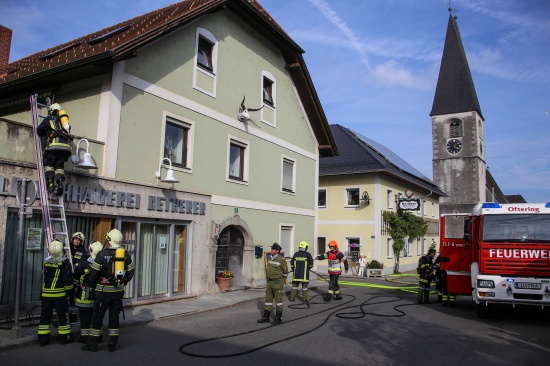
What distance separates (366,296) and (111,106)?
987 centimetres

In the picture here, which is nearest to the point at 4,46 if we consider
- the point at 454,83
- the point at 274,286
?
the point at 274,286

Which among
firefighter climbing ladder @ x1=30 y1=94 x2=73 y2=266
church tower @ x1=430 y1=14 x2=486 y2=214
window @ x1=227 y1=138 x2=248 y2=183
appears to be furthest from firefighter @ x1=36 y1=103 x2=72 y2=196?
church tower @ x1=430 y1=14 x2=486 y2=214

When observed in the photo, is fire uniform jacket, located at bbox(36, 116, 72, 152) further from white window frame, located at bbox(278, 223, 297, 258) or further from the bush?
the bush

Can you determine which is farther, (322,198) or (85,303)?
(322,198)

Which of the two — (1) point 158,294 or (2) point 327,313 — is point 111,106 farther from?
(2) point 327,313

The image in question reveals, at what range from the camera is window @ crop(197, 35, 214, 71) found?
14.7 m

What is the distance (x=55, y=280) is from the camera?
7371 mm

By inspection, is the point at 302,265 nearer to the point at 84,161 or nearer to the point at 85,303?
the point at 84,161

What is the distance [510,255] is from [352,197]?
Answer: 18.0 m

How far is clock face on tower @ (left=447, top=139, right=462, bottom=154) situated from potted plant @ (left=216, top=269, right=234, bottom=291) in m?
48.8

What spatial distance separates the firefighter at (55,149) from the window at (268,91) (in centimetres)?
1001

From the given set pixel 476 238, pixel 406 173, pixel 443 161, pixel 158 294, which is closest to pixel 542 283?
pixel 476 238

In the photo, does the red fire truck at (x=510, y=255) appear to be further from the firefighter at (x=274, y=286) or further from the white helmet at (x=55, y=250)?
the white helmet at (x=55, y=250)

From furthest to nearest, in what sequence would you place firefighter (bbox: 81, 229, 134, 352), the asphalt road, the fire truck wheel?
1. the fire truck wheel
2. firefighter (bbox: 81, 229, 134, 352)
3. the asphalt road
